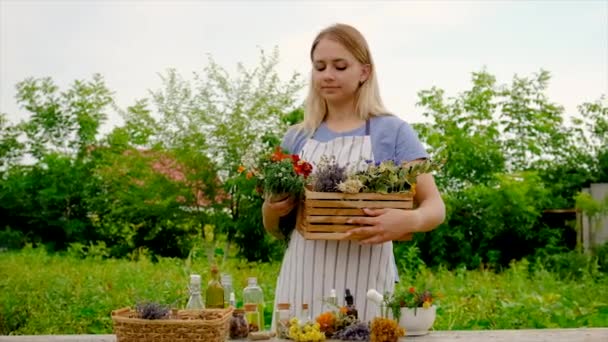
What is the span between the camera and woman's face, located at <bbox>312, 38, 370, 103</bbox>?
2.83m

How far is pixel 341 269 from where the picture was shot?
2838 mm

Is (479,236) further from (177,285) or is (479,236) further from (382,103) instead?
(382,103)

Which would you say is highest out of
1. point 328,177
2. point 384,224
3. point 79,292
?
point 328,177

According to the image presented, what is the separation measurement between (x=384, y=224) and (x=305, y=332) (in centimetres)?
42

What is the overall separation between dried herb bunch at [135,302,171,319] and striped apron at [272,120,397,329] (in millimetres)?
561

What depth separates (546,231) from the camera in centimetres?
1141

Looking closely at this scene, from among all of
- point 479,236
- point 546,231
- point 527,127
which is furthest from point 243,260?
point 527,127

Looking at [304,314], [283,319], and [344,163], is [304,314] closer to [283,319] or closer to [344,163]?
[283,319]

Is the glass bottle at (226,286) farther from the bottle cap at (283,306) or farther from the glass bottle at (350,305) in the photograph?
the glass bottle at (350,305)

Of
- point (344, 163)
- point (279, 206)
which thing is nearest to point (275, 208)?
point (279, 206)

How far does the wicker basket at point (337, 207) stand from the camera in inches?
105

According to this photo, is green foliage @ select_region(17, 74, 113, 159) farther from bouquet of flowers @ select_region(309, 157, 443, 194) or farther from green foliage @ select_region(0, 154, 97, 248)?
bouquet of flowers @ select_region(309, 157, 443, 194)

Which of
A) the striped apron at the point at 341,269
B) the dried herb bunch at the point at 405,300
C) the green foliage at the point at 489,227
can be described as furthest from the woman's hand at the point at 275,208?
the green foliage at the point at 489,227

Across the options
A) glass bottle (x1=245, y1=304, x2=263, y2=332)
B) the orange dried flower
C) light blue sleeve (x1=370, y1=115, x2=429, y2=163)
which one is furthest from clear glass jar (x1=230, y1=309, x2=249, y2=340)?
light blue sleeve (x1=370, y1=115, x2=429, y2=163)
